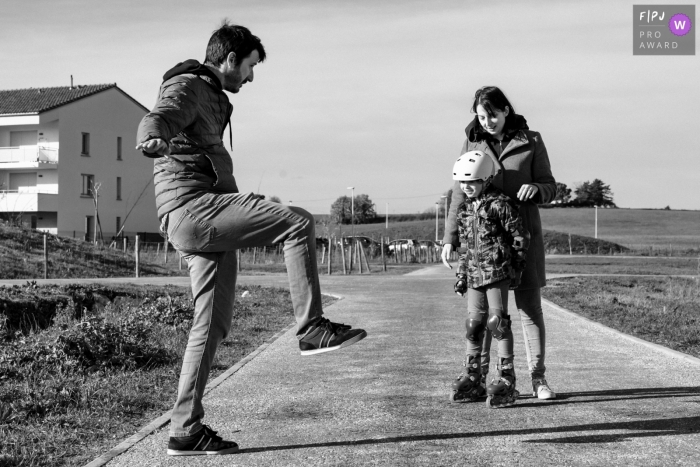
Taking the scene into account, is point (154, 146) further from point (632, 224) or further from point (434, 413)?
point (632, 224)

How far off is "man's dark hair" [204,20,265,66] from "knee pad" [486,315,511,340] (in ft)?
7.30

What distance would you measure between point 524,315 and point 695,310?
9.35 meters

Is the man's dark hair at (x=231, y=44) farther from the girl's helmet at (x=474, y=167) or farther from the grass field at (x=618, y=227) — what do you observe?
the grass field at (x=618, y=227)

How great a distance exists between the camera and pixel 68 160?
54.0 m

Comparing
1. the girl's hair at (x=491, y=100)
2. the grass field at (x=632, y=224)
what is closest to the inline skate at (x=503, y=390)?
the girl's hair at (x=491, y=100)

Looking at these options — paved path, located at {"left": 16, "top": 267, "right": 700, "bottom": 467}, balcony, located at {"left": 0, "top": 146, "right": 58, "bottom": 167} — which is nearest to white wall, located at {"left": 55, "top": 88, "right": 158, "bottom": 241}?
balcony, located at {"left": 0, "top": 146, "right": 58, "bottom": 167}

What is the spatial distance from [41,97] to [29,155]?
5401 mm

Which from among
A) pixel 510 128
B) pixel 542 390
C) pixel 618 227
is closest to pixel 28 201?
pixel 510 128

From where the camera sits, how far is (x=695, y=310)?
13945 millimetres

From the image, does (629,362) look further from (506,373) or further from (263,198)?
(263,198)

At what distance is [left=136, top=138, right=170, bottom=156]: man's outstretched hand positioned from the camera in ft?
11.9

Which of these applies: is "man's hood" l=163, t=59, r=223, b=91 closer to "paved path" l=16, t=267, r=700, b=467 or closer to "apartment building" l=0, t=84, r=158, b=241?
"paved path" l=16, t=267, r=700, b=467

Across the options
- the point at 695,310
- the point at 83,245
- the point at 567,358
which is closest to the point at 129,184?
the point at 83,245

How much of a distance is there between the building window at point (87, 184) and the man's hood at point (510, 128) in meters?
52.4
